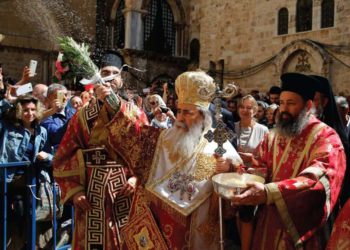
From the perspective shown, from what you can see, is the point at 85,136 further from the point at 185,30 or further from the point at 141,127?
the point at 185,30

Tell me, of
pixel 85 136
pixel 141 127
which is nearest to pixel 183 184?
pixel 141 127

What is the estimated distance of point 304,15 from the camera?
1488cm

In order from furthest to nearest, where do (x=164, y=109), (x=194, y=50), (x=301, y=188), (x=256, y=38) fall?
(x=194, y=50) → (x=256, y=38) → (x=164, y=109) → (x=301, y=188)

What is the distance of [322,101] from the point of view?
3.46m

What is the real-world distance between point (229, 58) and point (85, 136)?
1398 cm

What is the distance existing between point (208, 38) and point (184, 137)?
15126 mm

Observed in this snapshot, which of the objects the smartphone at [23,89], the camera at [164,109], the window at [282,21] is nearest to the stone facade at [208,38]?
the window at [282,21]

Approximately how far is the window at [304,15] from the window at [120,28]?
11.6 m

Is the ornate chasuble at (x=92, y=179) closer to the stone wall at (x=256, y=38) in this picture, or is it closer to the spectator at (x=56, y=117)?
the spectator at (x=56, y=117)

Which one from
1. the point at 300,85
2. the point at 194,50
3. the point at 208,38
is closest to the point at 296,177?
the point at 300,85

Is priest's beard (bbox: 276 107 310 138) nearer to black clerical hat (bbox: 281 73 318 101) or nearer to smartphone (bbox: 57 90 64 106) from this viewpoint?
black clerical hat (bbox: 281 73 318 101)

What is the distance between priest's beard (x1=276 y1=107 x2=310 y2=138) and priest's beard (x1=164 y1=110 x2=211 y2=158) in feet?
2.06

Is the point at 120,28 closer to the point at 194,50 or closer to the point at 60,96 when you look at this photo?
the point at 194,50

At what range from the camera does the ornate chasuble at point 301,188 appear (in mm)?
2684
